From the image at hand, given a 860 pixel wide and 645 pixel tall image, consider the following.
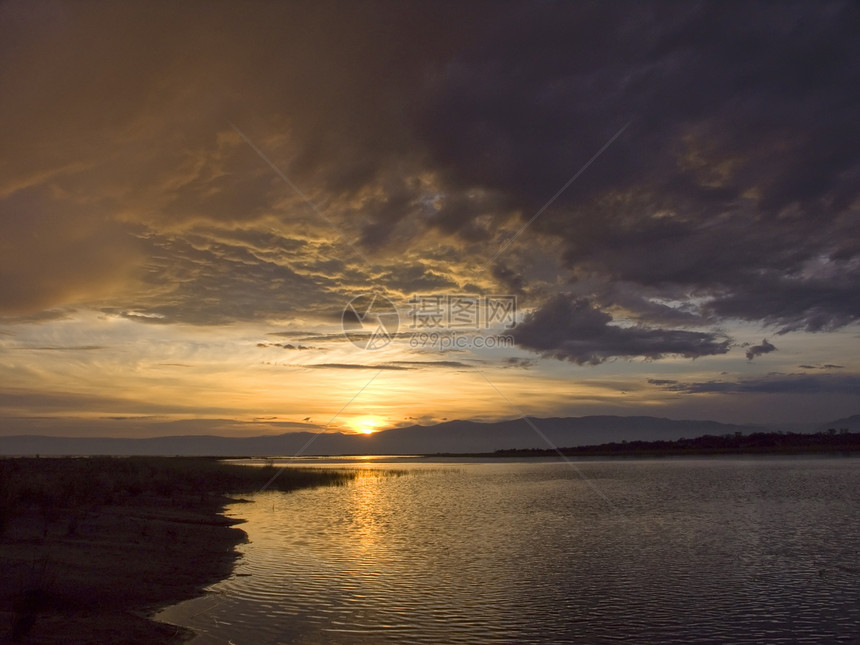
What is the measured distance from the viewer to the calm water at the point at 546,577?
13289 mm

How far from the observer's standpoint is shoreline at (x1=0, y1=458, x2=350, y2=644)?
39.1 ft

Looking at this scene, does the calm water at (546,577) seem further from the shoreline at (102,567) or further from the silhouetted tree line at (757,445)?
the silhouetted tree line at (757,445)

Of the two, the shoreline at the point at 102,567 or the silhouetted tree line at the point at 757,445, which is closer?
the shoreline at the point at 102,567

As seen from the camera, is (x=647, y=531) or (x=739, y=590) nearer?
(x=739, y=590)

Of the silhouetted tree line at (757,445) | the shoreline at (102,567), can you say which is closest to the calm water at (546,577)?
the shoreline at (102,567)

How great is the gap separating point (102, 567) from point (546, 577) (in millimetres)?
12498

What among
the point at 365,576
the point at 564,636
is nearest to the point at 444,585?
the point at 365,576

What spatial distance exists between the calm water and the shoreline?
974 mm

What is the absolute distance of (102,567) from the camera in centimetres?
1645

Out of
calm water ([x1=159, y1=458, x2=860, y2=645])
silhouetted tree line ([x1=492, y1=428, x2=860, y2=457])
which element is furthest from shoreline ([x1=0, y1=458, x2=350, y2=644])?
silhouetted tree line ([x1=492, y1=428, x2=860, y2=457])

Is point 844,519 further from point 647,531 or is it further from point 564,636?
point 564,636

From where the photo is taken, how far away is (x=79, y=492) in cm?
2969

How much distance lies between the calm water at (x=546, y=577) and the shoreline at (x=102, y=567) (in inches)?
38.3

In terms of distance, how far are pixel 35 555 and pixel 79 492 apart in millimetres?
15928
